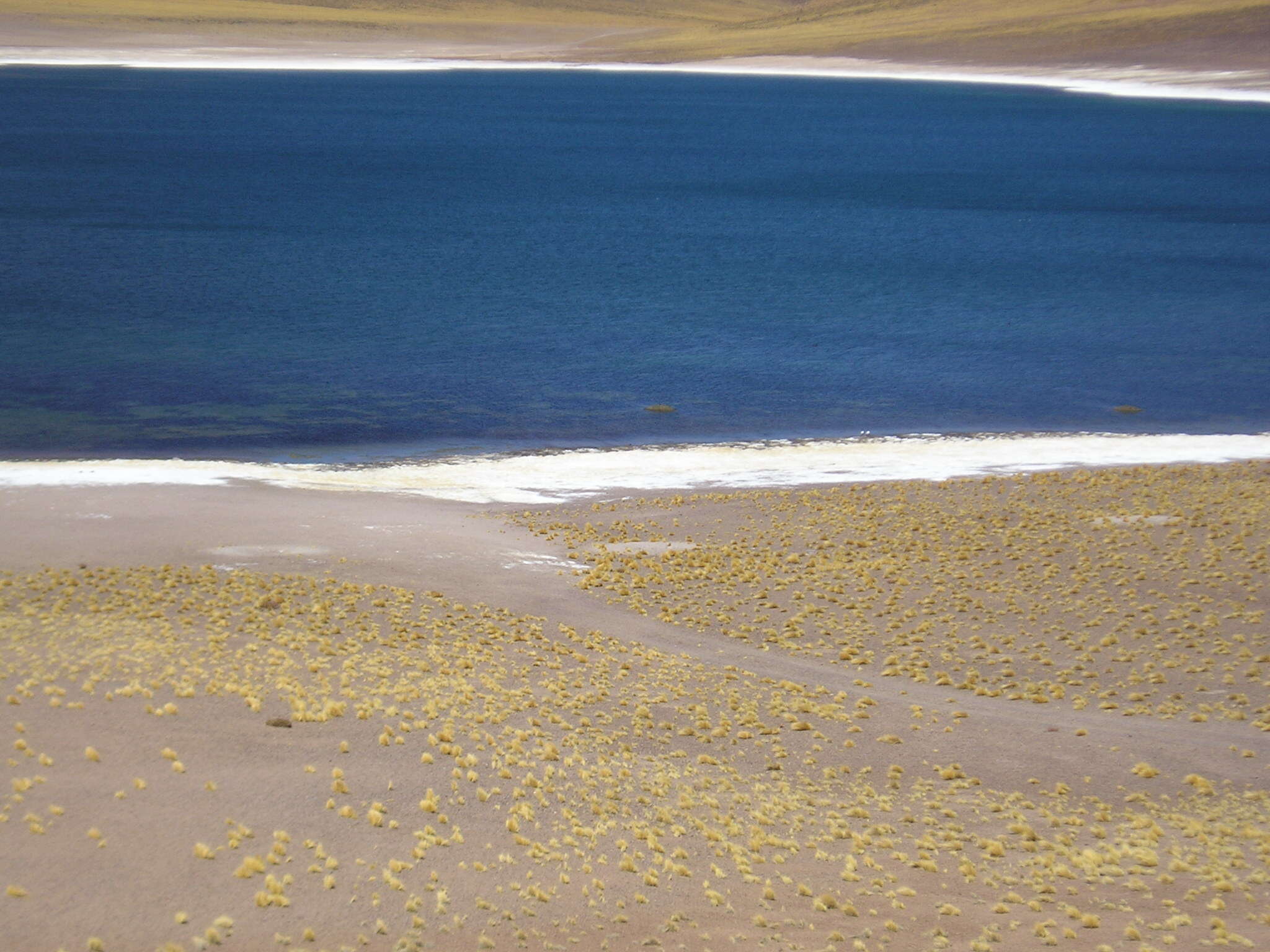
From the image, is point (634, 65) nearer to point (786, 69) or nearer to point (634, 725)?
point (786, 69)

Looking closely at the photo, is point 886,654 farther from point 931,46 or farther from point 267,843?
point 931,46

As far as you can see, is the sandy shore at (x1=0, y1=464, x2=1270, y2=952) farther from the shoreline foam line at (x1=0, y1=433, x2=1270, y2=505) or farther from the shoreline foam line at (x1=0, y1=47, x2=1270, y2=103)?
the shoreline foam line at (x1=0, y1=47, x2=1270, y2=103)

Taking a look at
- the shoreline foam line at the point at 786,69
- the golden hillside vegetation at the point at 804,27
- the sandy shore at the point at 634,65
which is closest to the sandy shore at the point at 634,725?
the shoreline foam line at the point at 786,69

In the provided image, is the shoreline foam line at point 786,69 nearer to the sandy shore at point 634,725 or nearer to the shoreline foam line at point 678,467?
the shoreline foam line at point 678,467

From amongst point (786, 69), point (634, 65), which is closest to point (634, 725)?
point (786, 69)

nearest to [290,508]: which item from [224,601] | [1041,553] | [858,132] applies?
[224,601]

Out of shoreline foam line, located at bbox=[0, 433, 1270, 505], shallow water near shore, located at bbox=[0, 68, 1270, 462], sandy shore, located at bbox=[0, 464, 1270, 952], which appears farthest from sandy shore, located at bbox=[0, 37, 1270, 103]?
sandy shore, located at bbox=[0, 464, 1270, 952]
